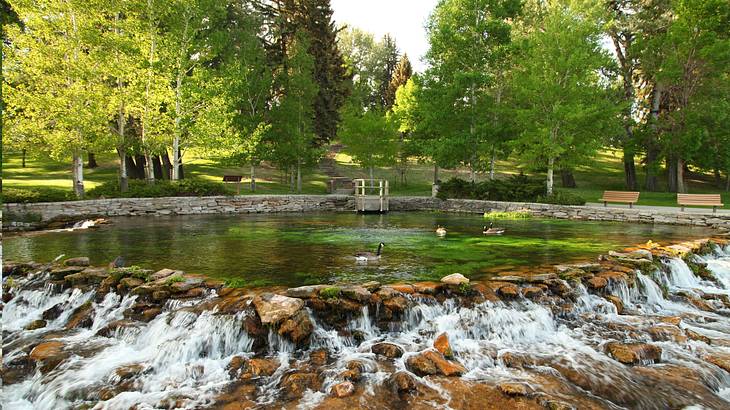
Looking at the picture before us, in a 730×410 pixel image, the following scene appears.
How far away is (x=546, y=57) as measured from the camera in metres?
25.8

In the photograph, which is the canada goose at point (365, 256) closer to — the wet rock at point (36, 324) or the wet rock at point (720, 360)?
the wet rock at point (36, 324)

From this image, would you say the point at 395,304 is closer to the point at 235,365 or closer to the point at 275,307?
the point at 275,307

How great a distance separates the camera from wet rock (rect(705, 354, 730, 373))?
6.63m

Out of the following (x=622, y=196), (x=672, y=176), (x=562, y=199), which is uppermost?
(x=672, y=176)

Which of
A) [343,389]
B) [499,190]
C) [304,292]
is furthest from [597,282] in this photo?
[499,190]

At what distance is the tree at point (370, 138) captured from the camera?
34.5m

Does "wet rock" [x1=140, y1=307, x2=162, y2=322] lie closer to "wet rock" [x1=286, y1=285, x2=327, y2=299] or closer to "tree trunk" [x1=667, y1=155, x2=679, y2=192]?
"wet rock" [x1=286, y1=285, x2=327, y2=299]

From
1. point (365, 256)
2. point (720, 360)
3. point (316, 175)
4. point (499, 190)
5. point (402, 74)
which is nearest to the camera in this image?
point (720, 360)

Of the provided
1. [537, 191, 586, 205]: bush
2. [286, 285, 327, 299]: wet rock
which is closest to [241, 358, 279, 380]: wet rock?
[286, 285, 327, 299]: wet rock

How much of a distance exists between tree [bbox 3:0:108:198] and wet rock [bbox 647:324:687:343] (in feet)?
79.1

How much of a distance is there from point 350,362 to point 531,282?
490cm

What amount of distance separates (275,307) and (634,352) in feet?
20.0

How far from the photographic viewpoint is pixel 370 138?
34844 mm

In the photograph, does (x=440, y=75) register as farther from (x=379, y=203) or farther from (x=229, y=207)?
(x=229, y=207)
